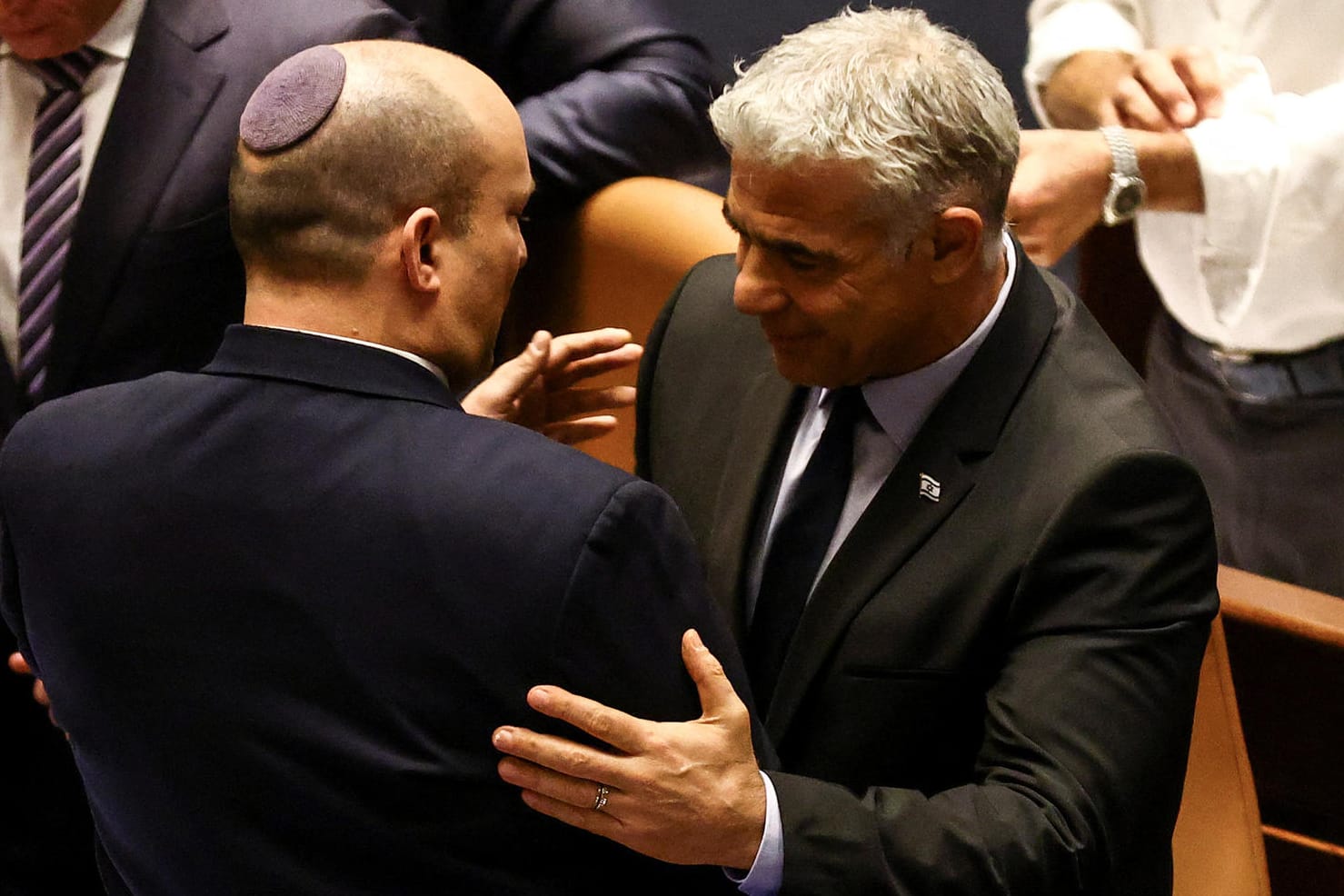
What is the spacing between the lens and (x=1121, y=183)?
5.94 feet

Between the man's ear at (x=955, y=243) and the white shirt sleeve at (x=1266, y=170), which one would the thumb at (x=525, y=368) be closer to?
the man's ear at (x=955, y=243)

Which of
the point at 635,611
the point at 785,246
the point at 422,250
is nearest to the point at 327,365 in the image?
the point at 422,250

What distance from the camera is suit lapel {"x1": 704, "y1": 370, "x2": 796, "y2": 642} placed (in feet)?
5.09

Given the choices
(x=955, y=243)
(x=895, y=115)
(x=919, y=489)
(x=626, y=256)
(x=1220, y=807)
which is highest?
(x=895, y=115)

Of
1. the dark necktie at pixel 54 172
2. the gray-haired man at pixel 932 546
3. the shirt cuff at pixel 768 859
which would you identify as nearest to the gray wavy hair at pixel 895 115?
the gray-haired man at pixel 932 546

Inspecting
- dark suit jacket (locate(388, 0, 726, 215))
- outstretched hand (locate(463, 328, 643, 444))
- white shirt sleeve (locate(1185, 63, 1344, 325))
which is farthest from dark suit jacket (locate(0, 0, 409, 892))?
white shirt sleeve (locate(1185, 63, 1344, 325))

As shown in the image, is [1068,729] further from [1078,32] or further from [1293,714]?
[1078,32]

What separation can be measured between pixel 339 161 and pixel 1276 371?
4.76 ft

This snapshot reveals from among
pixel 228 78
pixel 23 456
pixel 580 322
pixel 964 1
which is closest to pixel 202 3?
pixel 228 78

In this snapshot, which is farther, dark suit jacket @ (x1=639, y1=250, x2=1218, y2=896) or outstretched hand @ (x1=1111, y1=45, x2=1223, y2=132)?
outstretched hand @ (x1=1111, y1=45, x2=1223, y2=132)

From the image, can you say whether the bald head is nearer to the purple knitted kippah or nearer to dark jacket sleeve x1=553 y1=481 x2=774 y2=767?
the purple knitted kippah

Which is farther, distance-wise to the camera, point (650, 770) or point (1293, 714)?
point (1293, 714)

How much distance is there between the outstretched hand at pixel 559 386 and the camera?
5.65ft

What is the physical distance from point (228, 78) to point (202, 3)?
118 mm
